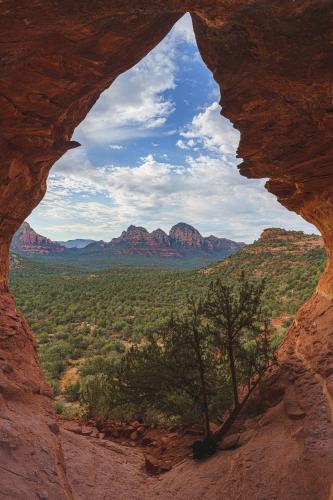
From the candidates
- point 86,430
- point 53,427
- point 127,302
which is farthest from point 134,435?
point 127,302

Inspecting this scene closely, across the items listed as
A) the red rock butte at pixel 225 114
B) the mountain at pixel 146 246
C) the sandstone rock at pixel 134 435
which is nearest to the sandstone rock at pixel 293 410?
the red rock butte at pixel 225 114

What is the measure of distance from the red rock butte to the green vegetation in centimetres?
446

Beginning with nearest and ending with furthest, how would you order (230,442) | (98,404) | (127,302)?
1. (230,442)
2. (98,404)
3. (127,302)

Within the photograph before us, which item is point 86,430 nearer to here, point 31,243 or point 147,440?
point 147,440

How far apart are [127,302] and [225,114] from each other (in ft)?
110

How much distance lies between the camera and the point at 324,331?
9930 mm

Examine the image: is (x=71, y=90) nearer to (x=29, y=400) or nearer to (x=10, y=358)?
(x=10, y=358)

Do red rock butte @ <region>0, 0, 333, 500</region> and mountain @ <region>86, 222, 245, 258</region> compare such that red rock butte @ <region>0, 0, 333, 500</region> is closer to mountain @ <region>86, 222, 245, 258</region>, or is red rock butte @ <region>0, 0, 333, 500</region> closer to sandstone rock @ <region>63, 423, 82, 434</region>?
sandstone rock @ <region>63, 423, 82, 434</region>

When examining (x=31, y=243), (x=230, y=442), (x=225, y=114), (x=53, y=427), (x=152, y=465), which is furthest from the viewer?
(x=31, y=243)

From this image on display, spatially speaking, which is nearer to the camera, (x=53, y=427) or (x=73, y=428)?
(x=53, y=427)

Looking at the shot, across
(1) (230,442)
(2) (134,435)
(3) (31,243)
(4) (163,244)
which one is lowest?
(2) (134,435)

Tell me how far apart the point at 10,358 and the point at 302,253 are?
159 ft

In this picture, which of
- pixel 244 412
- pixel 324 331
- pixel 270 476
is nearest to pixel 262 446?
pixel 270 476

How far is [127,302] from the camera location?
39875 millimetres
